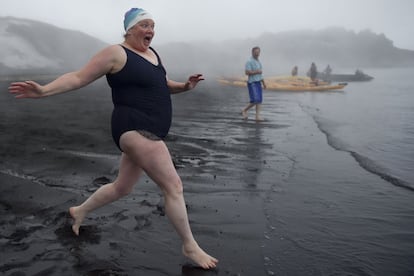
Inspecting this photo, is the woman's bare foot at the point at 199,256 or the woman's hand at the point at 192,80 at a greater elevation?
the woman's hand at the point at 192,80

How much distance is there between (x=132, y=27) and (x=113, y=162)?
3.34 metres

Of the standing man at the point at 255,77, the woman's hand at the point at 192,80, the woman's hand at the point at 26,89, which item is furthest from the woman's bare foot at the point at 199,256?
the standing man at the point at 255,77

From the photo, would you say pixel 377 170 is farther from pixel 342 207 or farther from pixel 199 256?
pixel 199 256

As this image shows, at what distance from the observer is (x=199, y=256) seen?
10.5 feet

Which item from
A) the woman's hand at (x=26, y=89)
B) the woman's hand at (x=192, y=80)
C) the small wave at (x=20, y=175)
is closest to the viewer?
the woman's hand at (x=26, y=89)

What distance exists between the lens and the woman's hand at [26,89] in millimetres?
2883

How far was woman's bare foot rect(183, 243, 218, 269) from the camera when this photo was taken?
10.4ft

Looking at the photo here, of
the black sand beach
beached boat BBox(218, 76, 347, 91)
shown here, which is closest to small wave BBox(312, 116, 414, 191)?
the black sand beach

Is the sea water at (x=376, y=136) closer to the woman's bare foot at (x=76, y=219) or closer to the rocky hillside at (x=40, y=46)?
the woman's bare foot at (x=76, y=219)

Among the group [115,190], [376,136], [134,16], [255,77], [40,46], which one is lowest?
[376,136]

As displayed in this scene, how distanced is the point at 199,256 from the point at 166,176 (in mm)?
675

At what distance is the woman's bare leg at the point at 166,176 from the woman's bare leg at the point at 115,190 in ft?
1.26

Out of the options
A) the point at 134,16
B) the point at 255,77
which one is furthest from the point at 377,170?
the point at 255,77

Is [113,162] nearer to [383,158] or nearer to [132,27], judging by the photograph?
[132,27]
